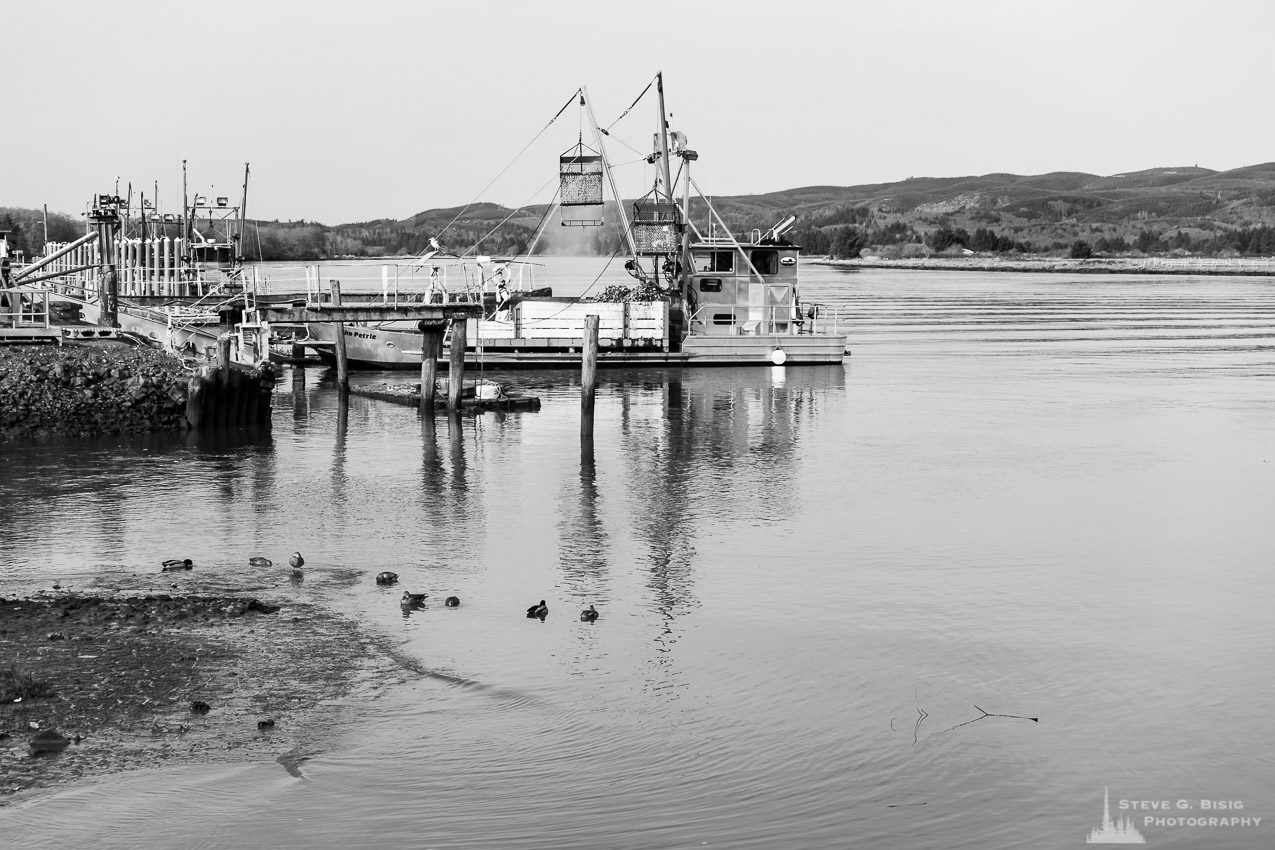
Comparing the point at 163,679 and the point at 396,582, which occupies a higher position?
the point at 396,582

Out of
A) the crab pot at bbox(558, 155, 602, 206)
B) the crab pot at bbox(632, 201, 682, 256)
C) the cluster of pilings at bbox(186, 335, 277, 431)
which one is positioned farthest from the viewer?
the crab pot at bbox(632, 201, 682, 256)

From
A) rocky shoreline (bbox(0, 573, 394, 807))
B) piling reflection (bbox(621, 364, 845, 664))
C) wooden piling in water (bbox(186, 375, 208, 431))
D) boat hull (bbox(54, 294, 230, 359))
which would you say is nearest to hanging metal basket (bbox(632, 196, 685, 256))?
piling reflection (bbox(621, 364, 845, 664))

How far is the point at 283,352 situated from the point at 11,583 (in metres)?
39.6

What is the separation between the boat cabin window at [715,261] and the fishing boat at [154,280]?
17769 millimetres

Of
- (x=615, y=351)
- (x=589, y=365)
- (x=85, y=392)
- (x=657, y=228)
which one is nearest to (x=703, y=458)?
(x=589, y=365)

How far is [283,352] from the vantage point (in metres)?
58.7

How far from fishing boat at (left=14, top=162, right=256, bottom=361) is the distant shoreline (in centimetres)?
12186

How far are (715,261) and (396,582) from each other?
37.3m

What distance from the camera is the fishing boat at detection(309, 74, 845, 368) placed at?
5462cm

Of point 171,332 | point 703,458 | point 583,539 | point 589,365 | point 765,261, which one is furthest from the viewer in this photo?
point 765,261

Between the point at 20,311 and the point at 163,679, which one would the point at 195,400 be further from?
the point at 163,679

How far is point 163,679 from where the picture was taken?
15594 millimetres

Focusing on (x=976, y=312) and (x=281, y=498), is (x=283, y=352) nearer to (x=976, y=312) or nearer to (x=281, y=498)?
(x=281, y=498)

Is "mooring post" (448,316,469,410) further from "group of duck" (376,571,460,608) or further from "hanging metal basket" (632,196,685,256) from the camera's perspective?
"group of duck" (376,571,460,608)
